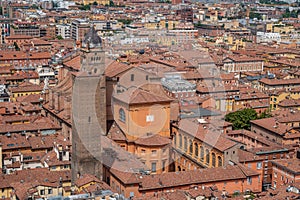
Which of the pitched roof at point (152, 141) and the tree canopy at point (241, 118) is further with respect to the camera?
the tree canopy at point (241, 118)

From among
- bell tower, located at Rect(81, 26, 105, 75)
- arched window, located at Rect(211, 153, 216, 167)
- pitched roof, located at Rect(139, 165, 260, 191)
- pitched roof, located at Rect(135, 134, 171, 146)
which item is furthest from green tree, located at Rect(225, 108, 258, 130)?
bell tower, located at Rect(81, 26, 105, 75)

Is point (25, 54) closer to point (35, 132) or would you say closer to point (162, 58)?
point (162, 58)

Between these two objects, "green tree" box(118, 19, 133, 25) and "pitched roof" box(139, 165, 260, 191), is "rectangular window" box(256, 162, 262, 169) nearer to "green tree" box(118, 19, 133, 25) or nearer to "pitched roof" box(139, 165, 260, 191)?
"pitched roof" box(139, 165, 260, 191)

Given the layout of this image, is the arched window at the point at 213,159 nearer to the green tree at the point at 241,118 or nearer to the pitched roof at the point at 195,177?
the pitched roof at the point at 195,177

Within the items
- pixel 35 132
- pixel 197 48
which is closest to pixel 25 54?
pixel 197 48

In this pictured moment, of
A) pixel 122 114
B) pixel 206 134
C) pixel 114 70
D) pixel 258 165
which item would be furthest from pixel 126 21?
pixel 258 165

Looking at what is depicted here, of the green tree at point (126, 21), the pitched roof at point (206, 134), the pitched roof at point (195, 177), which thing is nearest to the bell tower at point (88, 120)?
the pitched roof at point (195, 177)
